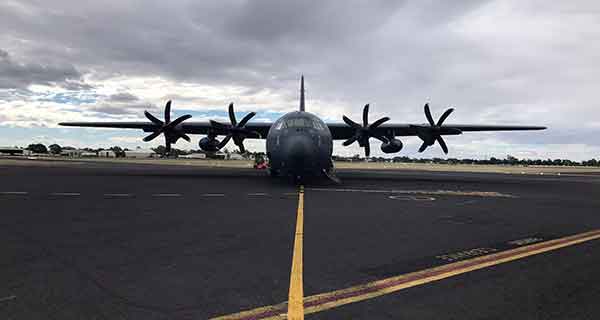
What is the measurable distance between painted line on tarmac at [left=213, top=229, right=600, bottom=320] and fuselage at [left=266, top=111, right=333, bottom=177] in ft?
40.1

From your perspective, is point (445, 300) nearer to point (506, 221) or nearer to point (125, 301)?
point (125, 301)

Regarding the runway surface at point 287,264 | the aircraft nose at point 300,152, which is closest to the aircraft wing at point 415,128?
the aircraft nose at point 300,152

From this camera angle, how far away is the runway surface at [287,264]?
12.6 feet

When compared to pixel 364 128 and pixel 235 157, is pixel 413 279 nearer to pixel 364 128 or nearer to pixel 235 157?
pixel 364 128

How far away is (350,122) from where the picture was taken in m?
27.3

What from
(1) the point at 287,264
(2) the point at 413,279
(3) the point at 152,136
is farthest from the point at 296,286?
(3) the point at 152,136

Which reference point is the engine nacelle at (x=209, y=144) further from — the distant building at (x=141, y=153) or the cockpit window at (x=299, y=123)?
the distant building at (x=141, y=153)

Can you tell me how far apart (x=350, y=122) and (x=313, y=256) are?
72.9 feet

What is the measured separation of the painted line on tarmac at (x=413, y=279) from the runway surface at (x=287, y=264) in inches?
0.8

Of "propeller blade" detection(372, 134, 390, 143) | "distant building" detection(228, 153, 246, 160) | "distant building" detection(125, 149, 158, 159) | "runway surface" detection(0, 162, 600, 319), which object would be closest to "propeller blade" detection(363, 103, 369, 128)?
"propeller blade" detection(372, 134, 390, 143)

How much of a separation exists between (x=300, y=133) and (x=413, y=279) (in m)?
14.7

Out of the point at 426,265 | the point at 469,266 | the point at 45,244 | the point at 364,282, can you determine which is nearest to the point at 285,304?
the point at 364,282

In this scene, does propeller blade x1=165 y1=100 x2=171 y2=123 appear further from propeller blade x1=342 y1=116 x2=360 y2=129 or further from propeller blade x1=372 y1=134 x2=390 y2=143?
Answer: propeller blade x1=372 y1=134 x2=390 y2=143

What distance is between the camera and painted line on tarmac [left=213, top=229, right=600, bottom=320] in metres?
3.72
